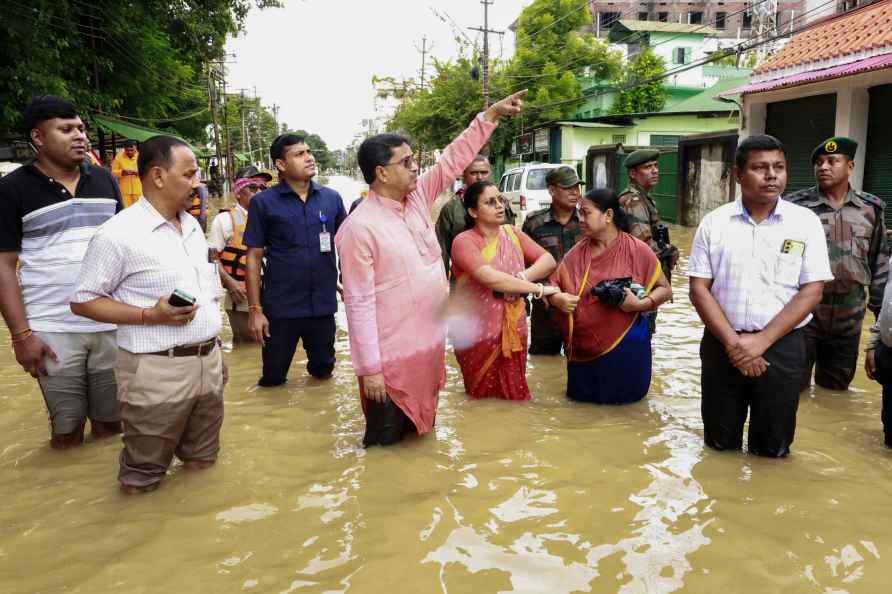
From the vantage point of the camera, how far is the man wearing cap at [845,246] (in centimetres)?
461

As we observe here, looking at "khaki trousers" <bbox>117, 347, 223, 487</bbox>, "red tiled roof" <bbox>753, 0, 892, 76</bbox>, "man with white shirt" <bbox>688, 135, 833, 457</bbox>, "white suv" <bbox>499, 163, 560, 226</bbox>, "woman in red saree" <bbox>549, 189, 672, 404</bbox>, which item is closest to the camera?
"khaki trousers" <bbox>117, 347, 223, 487</bbox>

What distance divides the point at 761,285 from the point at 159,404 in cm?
276

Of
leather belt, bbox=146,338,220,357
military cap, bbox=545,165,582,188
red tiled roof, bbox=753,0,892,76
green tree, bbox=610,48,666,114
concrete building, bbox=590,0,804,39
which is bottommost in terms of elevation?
leather belt, bbox=146,338,220,357

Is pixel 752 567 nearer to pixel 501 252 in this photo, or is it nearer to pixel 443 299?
pixel 443 299

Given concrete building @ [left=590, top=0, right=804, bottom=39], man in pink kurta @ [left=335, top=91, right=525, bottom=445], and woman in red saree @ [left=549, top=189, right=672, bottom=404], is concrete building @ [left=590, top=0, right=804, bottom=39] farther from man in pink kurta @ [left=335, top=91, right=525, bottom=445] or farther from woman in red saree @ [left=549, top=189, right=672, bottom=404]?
man in pink kurta @ [left=335, top=91, right=525, bottom=445]

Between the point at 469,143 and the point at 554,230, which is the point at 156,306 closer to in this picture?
the point at 469,143

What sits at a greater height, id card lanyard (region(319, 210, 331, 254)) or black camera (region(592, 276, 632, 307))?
id card lanyard (region(319, 210, 331, 254))

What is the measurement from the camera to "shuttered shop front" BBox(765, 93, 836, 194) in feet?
41.5

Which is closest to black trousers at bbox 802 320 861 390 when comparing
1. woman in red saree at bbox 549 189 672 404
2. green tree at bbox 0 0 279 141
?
woman in red saree at bbox 549 189 672 404

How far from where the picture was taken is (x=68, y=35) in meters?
14.2

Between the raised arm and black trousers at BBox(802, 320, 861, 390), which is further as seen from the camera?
black trousers at BBox(802, 320, 861, 390)

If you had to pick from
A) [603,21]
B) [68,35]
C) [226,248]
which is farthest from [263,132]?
[226,248]

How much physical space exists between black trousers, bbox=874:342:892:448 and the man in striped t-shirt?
3.99 m

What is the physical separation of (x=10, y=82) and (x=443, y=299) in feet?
37.6
